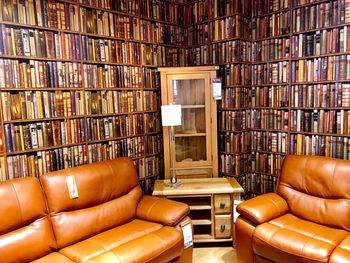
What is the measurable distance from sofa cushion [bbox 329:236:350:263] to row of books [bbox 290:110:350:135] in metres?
1.13

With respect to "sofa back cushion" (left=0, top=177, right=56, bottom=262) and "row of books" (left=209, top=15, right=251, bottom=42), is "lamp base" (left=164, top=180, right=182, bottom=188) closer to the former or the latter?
"sofa back cushion" (left=0, top=177, right=56, bottom=262)

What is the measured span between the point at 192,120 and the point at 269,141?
906 mm

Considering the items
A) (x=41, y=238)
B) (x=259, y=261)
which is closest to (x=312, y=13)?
(x=259, y=261)

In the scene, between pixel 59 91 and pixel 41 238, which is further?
pixel 59 91

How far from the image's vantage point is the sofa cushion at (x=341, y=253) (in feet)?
6.32

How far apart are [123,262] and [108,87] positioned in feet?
5.59

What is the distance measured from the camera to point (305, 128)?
121 inches

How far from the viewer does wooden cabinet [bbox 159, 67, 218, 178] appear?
3.23 m

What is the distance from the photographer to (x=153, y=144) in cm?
344

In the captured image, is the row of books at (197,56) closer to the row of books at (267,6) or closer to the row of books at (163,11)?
the row of books at (163,11)

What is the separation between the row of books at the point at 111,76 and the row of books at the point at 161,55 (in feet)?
0.63

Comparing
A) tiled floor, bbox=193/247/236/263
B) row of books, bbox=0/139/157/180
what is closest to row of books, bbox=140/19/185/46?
row of books, bbox=0/139/157/180

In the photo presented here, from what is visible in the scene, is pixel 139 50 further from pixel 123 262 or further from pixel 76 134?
pixel 123 262

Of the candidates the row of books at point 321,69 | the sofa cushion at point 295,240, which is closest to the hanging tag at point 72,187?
the sofa cushion at point 295,240
